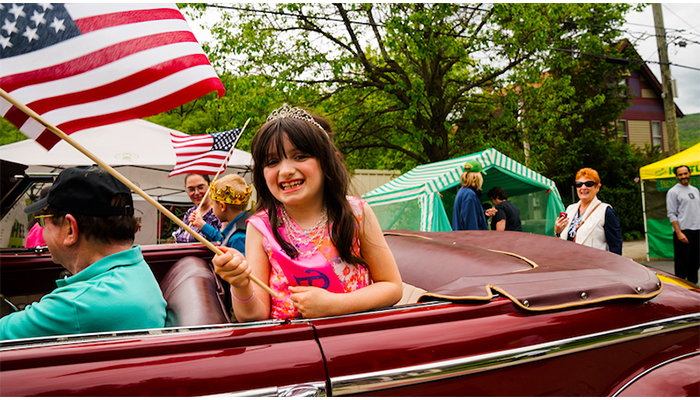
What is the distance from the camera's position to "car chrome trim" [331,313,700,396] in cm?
107

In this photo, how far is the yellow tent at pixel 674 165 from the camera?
8.44 m


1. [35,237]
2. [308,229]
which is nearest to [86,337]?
[308,229]

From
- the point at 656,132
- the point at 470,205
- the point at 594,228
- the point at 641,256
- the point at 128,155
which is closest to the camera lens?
the point at 594,228

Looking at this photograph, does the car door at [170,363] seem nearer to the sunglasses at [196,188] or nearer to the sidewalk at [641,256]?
the sunglasses at [196,188]

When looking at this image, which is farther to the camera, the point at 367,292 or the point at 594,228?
the point at 594,228

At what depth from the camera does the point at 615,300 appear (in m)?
1.47

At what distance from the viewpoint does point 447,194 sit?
333 inches

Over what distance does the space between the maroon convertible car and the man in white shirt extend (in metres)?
6.11

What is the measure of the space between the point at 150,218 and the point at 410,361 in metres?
8.46

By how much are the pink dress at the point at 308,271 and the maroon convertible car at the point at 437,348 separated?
276mm

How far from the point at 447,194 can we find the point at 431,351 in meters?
7.52

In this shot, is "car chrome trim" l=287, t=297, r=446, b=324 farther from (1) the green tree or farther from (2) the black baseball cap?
(1) the green tree

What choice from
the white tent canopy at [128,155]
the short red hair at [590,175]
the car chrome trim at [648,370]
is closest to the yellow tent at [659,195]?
the short red hair at [590,175]

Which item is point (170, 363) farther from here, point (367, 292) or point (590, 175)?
point (590, 175)
